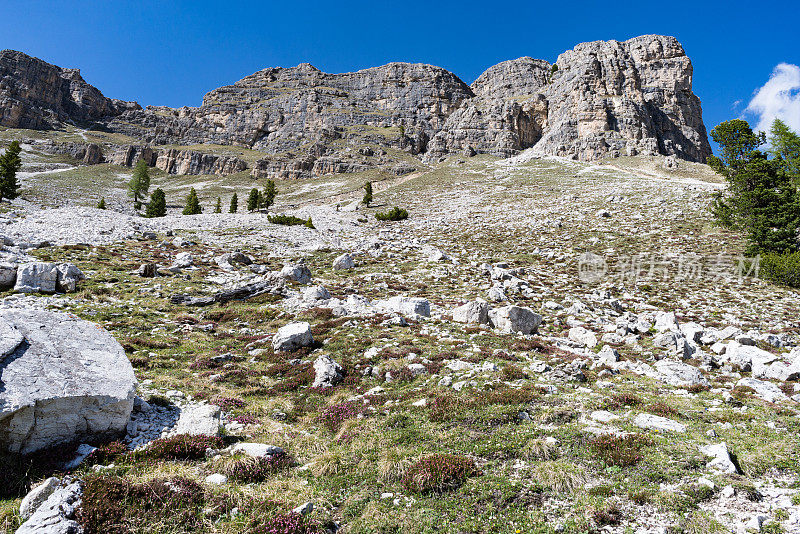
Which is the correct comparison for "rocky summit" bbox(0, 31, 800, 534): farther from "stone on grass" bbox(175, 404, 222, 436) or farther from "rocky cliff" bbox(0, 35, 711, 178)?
"rocky cliff" bbox(0, 35, 711, 178)

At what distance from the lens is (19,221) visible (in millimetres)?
29906

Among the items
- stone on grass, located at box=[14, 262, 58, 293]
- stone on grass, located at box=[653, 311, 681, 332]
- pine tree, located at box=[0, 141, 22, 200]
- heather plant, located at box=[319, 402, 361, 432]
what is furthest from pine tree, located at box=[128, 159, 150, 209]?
stone on grass, located at box=[653, 311, 681, 332]

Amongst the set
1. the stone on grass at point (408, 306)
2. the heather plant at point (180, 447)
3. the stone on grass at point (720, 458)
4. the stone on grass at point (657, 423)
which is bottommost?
the heather plant at point (180, 447)

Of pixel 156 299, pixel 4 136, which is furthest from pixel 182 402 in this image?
pixel 4 136

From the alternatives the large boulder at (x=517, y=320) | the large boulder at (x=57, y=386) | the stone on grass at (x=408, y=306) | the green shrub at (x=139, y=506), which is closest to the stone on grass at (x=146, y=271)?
the large boulder at (x=57, y=386)

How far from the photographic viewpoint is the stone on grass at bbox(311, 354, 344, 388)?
11359mm

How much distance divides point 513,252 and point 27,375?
32.2 m

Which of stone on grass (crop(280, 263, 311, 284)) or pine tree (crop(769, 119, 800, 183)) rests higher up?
pine tree (crop(769, 119, 800, 183))

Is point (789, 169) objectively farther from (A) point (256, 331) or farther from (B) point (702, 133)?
(B) point (702, 133)

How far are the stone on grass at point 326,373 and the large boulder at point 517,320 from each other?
8161 millimetres

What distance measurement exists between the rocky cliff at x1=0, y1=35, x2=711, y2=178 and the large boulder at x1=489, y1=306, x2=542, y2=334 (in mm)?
111270

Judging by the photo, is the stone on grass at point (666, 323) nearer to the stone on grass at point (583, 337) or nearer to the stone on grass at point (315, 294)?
the stone on grass at point (583, 337)

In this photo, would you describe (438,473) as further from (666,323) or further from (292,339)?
(666,323)

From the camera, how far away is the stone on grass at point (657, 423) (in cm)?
764
